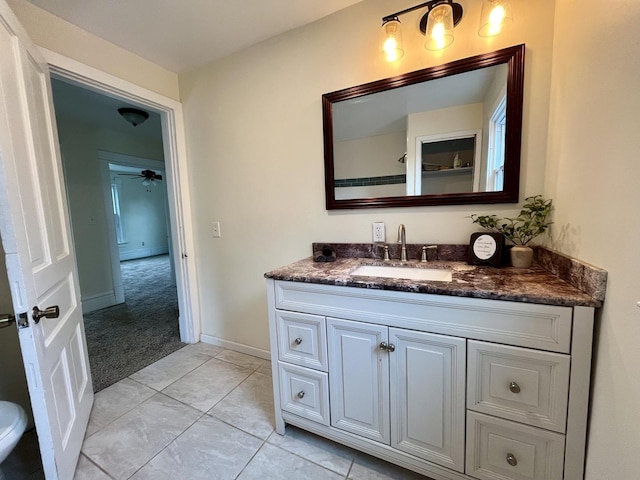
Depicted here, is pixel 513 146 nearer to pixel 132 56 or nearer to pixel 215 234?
pixel 215 234

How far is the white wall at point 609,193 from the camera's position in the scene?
691 mm

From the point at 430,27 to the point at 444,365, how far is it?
5.04ft

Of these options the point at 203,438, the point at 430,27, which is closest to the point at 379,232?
the point at 430,27

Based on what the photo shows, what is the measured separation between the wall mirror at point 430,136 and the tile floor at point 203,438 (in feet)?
4.35

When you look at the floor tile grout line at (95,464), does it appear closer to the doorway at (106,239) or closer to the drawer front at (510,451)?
the doorway at (106,239)

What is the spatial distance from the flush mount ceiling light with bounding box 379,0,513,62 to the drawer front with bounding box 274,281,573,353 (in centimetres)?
125

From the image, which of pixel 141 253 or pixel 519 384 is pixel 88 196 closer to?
pixel 519 384

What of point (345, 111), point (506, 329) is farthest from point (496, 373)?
point (345, 111)

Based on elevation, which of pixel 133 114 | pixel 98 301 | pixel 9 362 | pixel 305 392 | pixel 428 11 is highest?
pixel 133 114

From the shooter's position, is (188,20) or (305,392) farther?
(188,20)

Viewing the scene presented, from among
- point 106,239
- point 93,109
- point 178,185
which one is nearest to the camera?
point 178,185

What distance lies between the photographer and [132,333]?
8.93 ft

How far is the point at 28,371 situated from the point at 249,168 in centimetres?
155

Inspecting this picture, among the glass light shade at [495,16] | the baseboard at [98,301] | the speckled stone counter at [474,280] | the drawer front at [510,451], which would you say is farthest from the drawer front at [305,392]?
the baseboard at [98,301]
